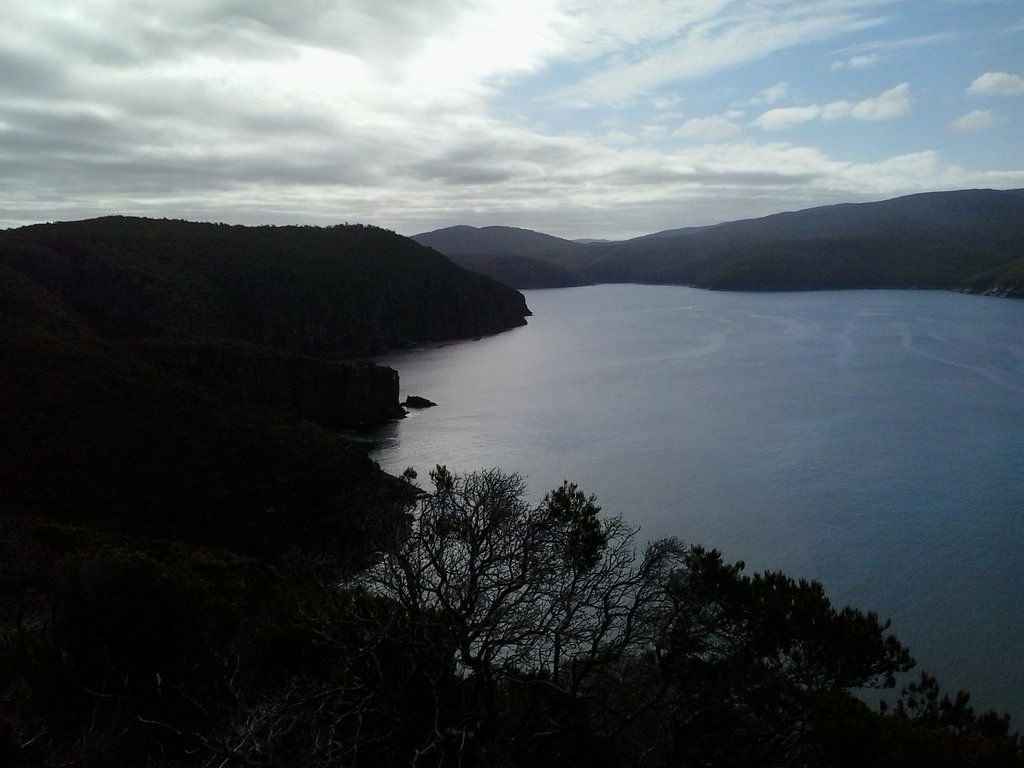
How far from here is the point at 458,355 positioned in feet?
229

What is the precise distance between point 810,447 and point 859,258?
4443 inches

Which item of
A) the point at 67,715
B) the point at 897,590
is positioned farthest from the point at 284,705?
the point at 897,590

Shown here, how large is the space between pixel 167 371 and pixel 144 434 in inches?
266

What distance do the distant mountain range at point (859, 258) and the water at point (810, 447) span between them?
50.8m

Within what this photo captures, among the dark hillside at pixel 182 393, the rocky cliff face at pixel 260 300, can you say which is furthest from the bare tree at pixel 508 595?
the rocky cliff face at pixel 260 300

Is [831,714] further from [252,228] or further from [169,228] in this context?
[252,228]

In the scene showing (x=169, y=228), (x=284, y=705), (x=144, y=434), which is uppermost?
(x=169, y=228)

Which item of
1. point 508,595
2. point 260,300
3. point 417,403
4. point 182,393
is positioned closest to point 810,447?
point 417,403

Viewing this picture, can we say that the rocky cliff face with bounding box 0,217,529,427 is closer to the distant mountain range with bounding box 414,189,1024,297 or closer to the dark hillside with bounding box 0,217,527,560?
the dark hillside with bounding box 0,217,527,560

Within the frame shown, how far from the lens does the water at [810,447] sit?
18.7 m

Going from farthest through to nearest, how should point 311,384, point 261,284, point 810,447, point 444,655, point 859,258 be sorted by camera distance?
point 859,258 → point 261,284 → point 311,384 → point 810,447 → point 444,655

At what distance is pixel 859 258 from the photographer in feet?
433

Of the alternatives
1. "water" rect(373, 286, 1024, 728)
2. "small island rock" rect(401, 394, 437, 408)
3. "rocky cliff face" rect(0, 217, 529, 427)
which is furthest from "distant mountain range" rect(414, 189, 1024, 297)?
"small island rock" rect(401, 394, 437, 408)

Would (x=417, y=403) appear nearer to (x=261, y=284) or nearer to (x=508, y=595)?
(x=261, y=284)
